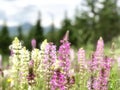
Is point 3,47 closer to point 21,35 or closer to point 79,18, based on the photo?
point 21,35

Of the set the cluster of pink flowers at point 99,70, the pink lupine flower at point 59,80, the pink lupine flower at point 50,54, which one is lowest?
the pink lupine flower at point 59,80

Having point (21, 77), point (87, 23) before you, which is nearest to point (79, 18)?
point (87, 23)

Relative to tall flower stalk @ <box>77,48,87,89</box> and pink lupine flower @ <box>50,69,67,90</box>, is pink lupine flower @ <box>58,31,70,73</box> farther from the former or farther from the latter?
tall flower stalk @ <box>77,48,87,89</box>

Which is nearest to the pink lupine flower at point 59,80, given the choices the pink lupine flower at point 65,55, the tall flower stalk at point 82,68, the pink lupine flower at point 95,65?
the pink lupine flower at point 65,55

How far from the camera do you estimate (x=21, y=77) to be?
834cm

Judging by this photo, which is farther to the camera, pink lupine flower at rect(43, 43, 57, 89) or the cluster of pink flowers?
pink lupine flower at rect(43, 43, 57, 89)

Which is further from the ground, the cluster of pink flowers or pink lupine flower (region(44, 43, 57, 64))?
pink lupine flower (region(44, 43, 57, 64))

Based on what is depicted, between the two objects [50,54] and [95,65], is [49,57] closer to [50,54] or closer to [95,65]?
[50,54]

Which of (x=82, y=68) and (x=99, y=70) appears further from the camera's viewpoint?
(x=82, y=68)

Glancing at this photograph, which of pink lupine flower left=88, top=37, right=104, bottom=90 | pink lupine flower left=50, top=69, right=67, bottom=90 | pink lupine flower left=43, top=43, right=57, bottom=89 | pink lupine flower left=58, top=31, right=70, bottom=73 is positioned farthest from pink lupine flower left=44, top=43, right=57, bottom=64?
pink lupine flower left=50, top=69, right=67, bottom=90

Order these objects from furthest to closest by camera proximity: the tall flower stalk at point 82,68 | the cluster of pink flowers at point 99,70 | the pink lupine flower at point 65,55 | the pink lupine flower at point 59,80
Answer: the tall flower stalk at point 82,68, the pink lupine flower at point 65,55, the cluster of pink flowers at point 99,70, the pink lupine flower at point 59,80

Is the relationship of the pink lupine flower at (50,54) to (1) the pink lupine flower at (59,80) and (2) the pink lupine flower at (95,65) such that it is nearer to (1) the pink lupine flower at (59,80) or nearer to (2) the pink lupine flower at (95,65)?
(2) the pink lupine flower at (95,65)

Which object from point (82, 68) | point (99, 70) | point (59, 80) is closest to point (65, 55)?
point (99, 70)

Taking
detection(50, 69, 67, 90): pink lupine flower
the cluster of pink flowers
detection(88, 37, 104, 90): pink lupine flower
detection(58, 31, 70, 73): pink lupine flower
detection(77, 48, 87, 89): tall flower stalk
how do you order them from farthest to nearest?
detection(77, 48, 87, 89): tall flower stalk → detection(88, 37, 104, 90): pink lupine flower → detection(58, 31, 70, 73): pink lupine flower → the cluster of pink flowers → detection(50, 69, 67, 90): pink lupine flower
